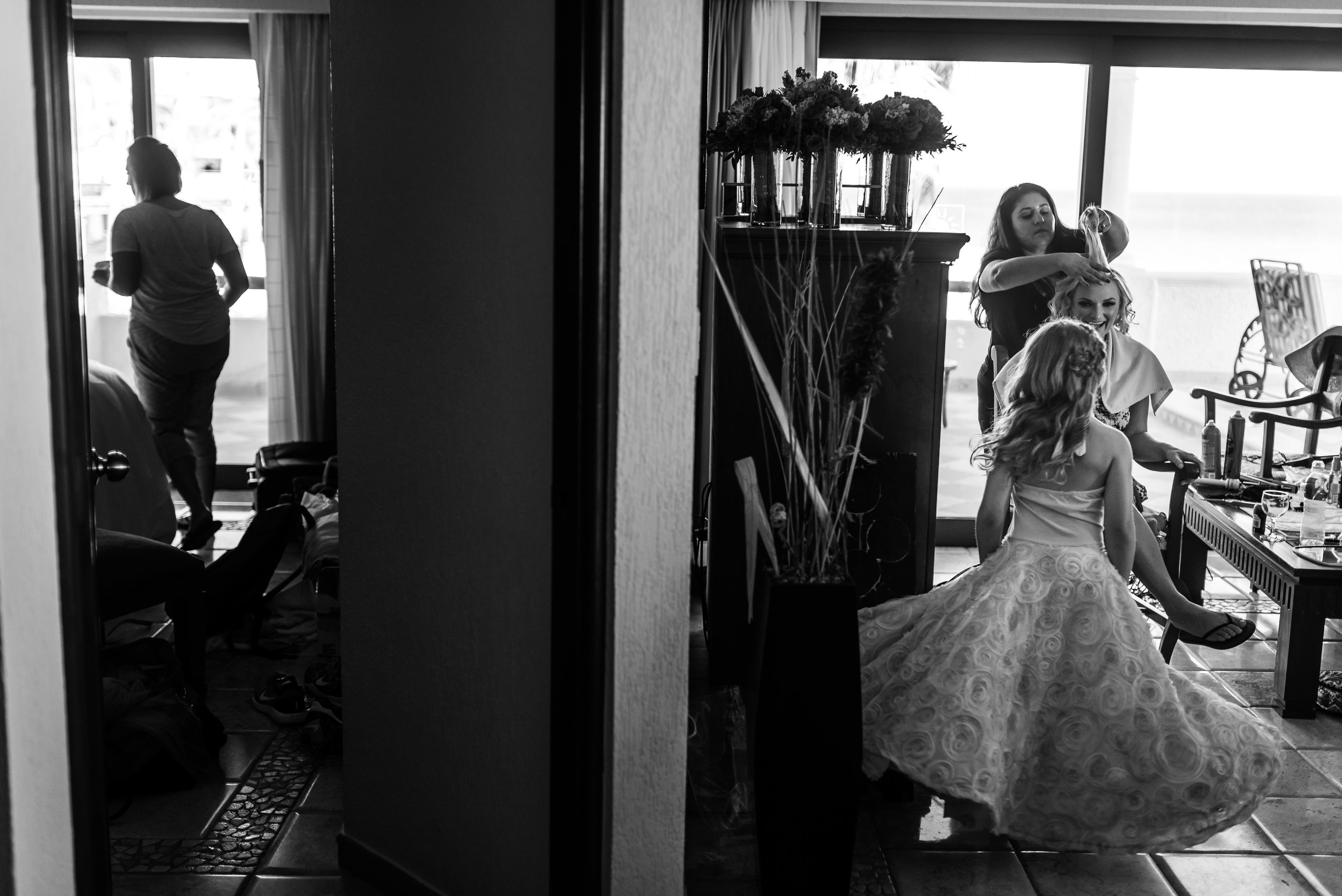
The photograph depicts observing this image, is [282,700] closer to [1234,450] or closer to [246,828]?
[246,828]

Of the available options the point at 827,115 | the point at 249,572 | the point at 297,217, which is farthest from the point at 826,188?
the point at 297,217

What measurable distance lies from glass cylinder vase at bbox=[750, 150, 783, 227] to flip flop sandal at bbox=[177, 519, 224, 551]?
2.80 m

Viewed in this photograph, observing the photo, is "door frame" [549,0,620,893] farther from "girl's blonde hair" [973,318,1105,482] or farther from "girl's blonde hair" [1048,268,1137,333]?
"girl's blonde hair" [1048,268,1137,333]

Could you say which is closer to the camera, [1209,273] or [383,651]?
[383,651]

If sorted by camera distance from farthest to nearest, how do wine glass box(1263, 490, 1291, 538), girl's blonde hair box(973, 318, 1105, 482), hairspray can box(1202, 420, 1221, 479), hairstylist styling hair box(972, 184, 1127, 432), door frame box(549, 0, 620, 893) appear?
hairspray can box(1202, 420, 1221, 479), hairstylist styling hair box(972, 184, 1127, 432), wine glass box(1263, 490, 1291, 538), girl's blonde hair box(973, 318, 1105, 482), door frame box(549, 0, 620, 893)

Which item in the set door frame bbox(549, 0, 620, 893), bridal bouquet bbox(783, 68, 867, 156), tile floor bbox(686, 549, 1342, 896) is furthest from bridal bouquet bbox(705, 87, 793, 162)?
tile floor bbox(686, 549, 1342, 896)

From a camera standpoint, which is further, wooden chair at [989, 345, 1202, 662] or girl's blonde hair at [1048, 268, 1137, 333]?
wooden chair at [989, 345, 1202, 662]

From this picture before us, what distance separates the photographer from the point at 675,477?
6.56 feet

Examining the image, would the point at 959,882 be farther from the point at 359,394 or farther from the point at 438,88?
the point at 438,88

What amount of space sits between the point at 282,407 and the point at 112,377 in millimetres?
1445

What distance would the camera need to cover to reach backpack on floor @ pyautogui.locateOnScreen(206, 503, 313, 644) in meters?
4.03

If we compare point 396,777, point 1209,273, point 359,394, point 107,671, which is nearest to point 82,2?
point 107,671

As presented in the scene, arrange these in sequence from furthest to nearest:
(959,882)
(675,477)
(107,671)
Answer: (107,671)
(959,882)
(675,477)

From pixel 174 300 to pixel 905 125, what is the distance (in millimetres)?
3017
